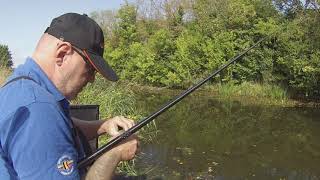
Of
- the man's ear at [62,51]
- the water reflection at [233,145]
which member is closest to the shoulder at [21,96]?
the man's ear at [62,51]

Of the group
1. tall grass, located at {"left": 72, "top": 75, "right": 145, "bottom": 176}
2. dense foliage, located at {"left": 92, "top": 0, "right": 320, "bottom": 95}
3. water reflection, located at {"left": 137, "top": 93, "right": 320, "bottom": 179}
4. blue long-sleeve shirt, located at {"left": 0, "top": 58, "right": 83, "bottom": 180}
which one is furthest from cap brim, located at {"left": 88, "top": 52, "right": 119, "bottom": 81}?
dense foliage, located at {"left": 92, "top": 0, "right": 320, "bottom": 95}

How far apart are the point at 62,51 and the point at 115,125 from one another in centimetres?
70

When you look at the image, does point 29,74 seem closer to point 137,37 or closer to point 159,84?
point 159,84

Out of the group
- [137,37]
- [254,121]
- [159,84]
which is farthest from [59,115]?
[137,37]

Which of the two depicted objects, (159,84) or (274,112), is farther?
(159,84)

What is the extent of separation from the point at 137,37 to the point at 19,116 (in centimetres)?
3290

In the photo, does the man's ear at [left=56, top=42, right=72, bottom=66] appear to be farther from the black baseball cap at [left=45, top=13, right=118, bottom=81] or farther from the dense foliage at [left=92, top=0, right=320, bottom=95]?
the dense foliage at [left=92, top=0, right=320, bottom=95]

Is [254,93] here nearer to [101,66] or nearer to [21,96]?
[101,66]

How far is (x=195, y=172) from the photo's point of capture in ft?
31.7

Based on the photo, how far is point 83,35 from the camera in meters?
1.91

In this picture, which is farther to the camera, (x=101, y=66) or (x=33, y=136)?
(x=101, y=66)

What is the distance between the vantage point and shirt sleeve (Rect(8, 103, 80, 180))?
5.21 ft

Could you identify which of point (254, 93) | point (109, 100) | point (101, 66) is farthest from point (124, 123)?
point (254, 93)

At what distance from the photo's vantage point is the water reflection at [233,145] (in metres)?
9.93
